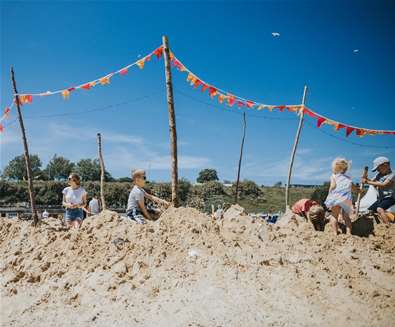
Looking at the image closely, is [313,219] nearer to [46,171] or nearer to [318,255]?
[318,255]

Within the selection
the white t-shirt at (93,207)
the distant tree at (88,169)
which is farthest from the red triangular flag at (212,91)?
the distant tree at (88,169)

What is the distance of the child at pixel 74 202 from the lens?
20.4 ft

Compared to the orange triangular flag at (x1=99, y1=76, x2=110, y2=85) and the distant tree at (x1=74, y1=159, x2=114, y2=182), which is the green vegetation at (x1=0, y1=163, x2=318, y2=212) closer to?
the distant tree at (x1=74, y1=159, x2=114, y2=182)

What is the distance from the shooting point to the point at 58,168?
72.9 m

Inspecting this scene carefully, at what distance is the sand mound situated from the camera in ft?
10.2

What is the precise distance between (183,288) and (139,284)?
21.6 inches

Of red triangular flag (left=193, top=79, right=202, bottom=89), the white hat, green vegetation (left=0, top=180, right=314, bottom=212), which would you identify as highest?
red triangular flag (left=193, top=79, right=202, bottom=89)

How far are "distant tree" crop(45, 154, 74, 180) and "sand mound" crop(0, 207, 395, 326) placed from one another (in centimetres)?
7344

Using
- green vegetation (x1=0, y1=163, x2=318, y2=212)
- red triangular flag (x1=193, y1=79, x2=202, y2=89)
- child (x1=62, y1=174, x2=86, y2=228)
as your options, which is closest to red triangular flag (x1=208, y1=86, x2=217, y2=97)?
red triangular flag (x1=193, y1=79, x2=202, y2=89)

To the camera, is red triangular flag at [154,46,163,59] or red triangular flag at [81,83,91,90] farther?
red triangular flag at [81,83,91,90]

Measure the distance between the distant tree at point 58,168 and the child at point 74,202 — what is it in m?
71.6

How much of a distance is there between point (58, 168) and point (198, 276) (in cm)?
7654

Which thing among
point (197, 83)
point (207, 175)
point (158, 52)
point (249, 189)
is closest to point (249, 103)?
point (197, 83)

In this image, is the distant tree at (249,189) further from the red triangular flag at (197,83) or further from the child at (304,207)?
the child at (304,207)
